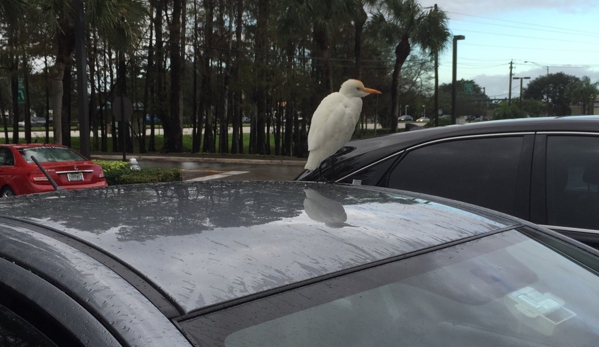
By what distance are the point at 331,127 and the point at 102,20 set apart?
1220 cm

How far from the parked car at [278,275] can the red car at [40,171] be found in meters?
9.45

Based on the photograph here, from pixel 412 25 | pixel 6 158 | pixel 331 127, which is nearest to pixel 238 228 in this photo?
pixel 331 127

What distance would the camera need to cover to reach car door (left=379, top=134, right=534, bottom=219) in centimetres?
301

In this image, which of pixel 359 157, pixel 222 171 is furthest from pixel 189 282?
pixel 222 171

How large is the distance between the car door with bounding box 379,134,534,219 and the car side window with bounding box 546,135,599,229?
12 centimetres

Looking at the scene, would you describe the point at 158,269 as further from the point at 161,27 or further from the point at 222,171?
the point at 161,27

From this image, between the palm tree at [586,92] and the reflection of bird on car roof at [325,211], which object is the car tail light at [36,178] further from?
the palm tree at [586,92]

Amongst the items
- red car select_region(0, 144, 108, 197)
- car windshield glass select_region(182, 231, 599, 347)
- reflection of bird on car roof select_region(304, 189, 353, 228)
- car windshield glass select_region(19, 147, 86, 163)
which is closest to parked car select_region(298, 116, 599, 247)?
car windshield glass select_region(182, 231, 599, 347)

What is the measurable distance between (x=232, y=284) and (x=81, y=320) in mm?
284

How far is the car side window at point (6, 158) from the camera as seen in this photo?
1090 centimetres

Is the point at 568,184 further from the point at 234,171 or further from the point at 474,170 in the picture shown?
the point at 234,171

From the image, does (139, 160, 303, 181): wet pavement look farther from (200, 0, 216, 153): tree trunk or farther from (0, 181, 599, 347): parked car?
(0, 181, 599, 347): parked car

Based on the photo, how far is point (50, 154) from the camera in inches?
439

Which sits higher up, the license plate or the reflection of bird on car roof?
the reflection of bird on car roof
